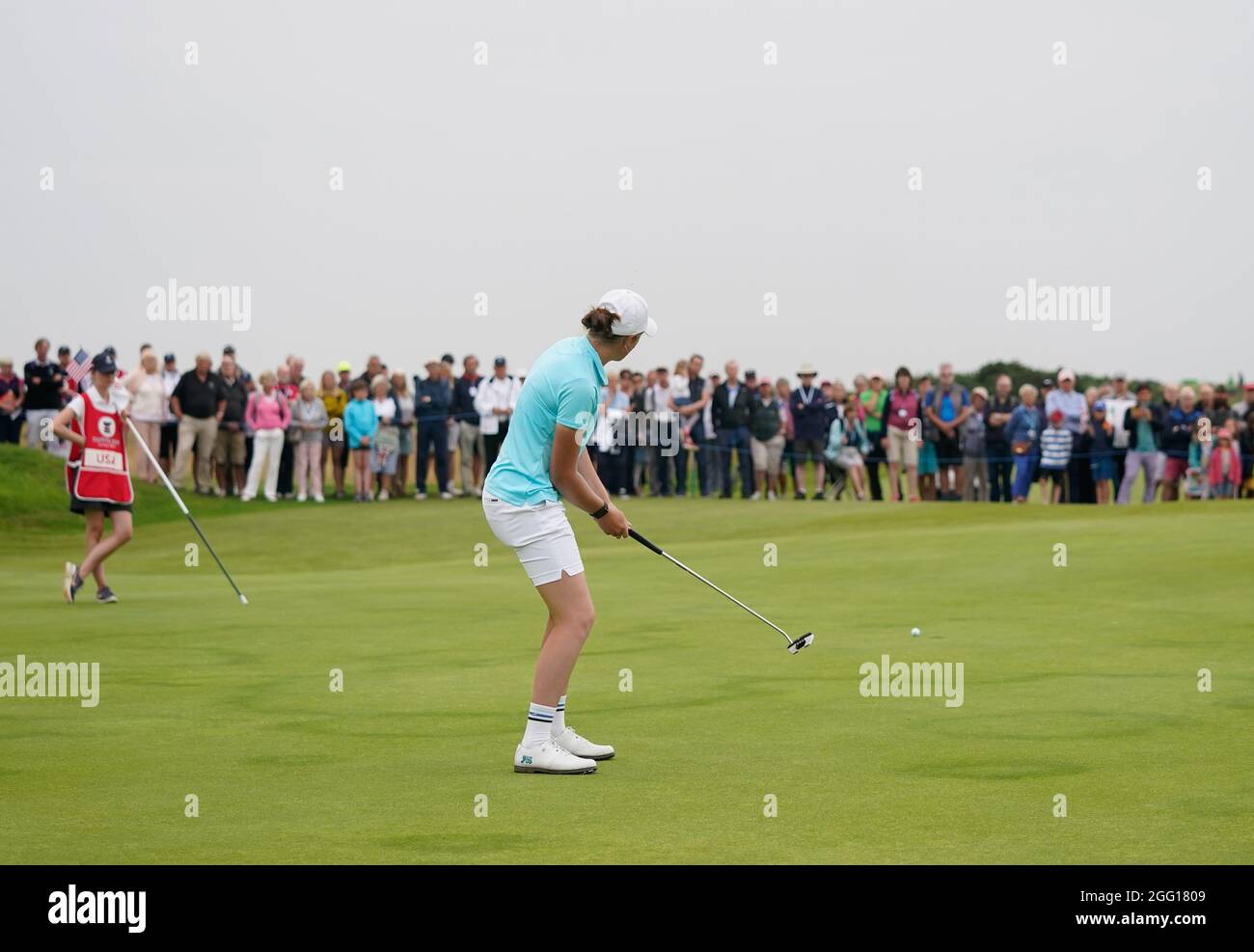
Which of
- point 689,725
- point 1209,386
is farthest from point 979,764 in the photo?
point 1209,386

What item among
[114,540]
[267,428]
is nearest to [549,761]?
[114,540]

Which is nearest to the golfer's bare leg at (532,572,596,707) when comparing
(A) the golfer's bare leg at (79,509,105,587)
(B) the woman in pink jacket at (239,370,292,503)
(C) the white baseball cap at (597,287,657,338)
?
(C) the white baseball cap at (597,287,657,338)

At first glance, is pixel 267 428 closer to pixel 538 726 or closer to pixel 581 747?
pixel 581 747

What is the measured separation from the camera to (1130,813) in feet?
25.8

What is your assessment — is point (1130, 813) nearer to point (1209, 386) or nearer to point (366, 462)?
point (1209, 386)

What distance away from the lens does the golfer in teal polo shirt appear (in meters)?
9.09

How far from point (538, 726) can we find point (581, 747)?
1.24 ft

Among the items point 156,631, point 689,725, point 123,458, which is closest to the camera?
point 689,725

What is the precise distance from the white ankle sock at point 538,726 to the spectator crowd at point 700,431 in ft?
76.5

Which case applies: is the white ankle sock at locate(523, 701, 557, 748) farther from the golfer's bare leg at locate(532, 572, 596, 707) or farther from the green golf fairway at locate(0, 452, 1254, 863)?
the green golf fairway at locate(0, 452, 1254, 863)

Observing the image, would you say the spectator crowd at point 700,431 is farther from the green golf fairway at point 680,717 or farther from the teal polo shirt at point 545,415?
the teal polo shirt at point 545,415

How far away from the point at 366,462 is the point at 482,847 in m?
28.8

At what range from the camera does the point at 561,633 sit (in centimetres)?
934
